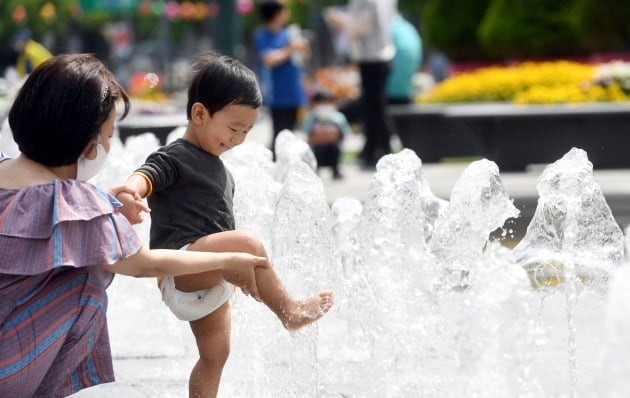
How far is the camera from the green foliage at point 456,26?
698 inches

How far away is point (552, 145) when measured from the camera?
1108cm

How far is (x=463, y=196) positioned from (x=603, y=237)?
46 cm

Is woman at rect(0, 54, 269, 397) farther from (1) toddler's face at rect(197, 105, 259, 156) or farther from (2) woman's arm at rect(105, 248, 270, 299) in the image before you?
(1) toddler's face at rect(197, 105, 259, 156)

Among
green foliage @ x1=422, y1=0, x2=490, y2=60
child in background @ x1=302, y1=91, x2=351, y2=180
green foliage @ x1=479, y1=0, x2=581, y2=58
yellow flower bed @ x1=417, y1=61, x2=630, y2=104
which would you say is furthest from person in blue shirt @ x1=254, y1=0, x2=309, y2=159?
green foliage @ x1=422, y1=0, x2=490, y2=60

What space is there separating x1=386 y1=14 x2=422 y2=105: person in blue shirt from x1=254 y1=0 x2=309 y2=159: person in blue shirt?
1814 mm

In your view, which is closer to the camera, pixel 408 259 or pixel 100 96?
pixel 100 96

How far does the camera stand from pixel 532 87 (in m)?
13.1

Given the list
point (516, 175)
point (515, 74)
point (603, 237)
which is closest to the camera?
point (603, 237)

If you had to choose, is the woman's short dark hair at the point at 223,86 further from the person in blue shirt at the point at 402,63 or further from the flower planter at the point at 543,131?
the person in blue shirt at the point at 402,63

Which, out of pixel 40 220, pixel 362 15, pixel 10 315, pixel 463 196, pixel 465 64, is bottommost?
pixel 10 315

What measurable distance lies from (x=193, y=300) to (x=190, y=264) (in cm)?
33

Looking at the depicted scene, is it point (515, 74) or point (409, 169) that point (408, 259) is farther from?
point (515, 74)

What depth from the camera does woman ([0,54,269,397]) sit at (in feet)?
10.3

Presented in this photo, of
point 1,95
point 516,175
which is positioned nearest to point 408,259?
point 1,95
